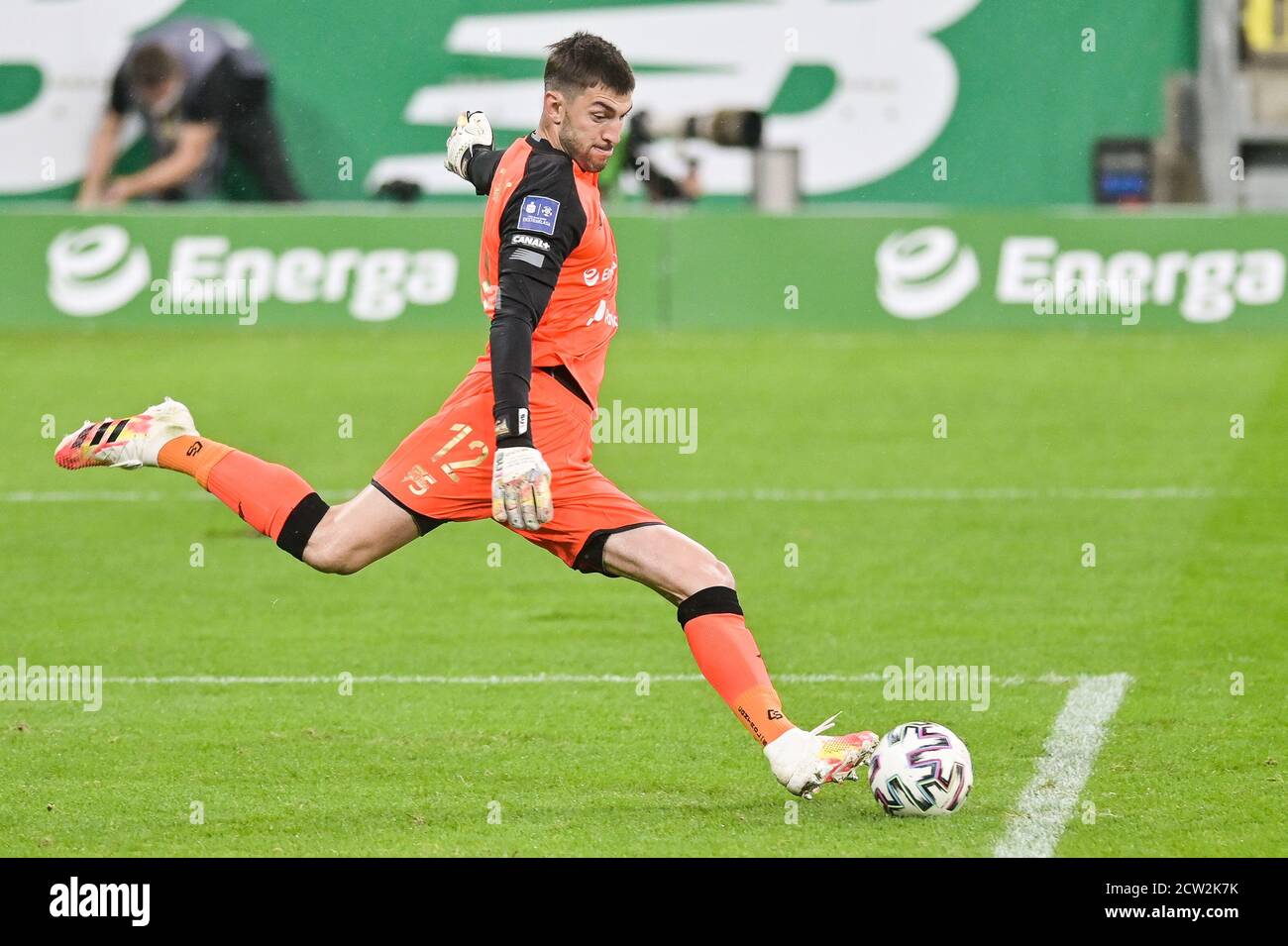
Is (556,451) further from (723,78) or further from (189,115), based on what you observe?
(723,78)

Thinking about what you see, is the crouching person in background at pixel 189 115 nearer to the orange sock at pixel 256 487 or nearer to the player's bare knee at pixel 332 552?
the orange sock at pixel 256 487

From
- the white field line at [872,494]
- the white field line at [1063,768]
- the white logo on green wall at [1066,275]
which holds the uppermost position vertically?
the white logo on green wall at [1066,275]

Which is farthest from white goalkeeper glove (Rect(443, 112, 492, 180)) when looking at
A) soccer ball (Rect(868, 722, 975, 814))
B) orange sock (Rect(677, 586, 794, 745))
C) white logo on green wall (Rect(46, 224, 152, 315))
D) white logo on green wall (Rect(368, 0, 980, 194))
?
white logo on green wall (Rect(368, 0, 980, 194))

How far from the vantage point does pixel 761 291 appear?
819 inches

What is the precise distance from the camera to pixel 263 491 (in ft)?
22.1

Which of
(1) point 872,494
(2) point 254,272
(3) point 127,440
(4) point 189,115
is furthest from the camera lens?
(4) point 189,115

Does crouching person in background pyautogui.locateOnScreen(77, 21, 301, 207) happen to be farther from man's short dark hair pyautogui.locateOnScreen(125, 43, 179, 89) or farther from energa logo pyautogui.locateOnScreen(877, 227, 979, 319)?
energa logo pyautogui.locateOnScreen(877, 227, 979, 319)

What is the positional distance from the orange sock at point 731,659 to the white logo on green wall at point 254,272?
14.7m

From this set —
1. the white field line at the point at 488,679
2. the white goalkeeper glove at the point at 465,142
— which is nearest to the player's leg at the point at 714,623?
the white goalkeeper glove at the point at 465,142

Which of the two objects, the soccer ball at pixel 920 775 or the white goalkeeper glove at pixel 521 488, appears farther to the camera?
the soccer ball at pixel 920 775

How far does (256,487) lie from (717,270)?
14292 mm

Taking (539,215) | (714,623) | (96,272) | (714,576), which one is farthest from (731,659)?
(96,272)

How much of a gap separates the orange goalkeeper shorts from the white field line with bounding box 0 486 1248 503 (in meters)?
6.09

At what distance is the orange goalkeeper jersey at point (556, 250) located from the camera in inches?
237
